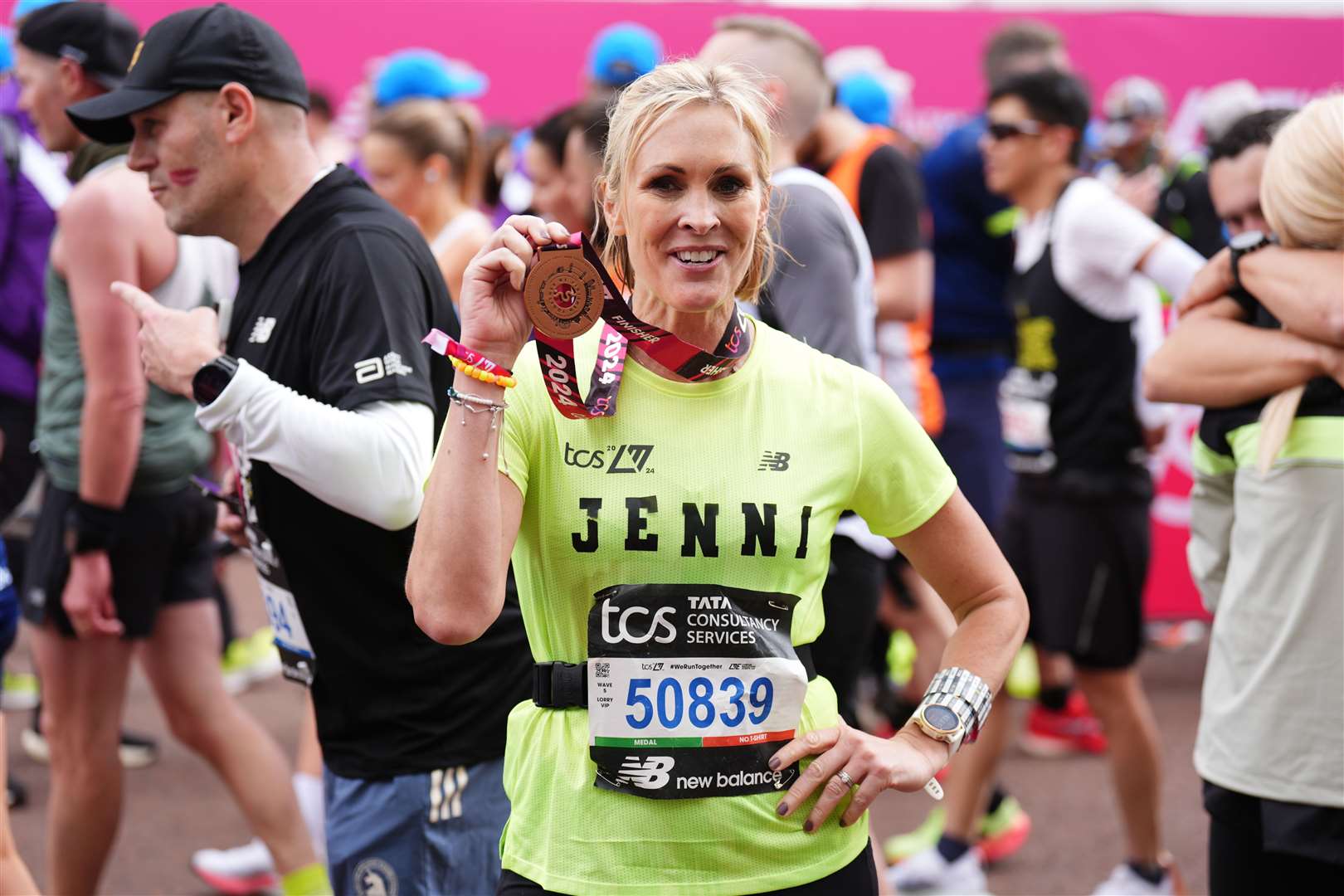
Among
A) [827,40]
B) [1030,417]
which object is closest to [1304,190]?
[1030,417]

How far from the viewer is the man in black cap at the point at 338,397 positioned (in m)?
2.68

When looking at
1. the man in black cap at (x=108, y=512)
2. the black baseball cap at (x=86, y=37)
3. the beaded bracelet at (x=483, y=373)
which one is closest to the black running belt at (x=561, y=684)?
the beaded bracelet at (x=483, y=373)

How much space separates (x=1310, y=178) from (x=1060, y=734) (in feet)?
13.6

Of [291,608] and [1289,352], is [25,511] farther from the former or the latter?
[1289,352]

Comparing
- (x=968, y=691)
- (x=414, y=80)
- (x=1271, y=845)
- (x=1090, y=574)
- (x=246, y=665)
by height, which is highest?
(x=414, y=80)

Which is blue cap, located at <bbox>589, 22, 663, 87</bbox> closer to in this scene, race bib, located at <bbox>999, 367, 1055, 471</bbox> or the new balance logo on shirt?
race bib, located at <bbox>999, 367, 1055, 471</bbox>

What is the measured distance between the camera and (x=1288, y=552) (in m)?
2.69

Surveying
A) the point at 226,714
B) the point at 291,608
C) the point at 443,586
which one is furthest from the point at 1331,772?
the point at 226,714

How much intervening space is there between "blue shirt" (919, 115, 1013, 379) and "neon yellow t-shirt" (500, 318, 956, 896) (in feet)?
13.6

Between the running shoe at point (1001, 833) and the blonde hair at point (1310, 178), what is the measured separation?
2.86 metres

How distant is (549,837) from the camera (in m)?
2.07

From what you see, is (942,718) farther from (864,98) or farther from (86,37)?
(864,98)

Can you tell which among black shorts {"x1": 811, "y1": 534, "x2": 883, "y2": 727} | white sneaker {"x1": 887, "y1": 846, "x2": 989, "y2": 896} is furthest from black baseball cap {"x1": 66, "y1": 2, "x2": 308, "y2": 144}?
white sneaker {"x1": 887, "y1": 846, "x2": 989, "y2": 896}

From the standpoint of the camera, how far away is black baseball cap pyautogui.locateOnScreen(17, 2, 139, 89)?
4043 mm
